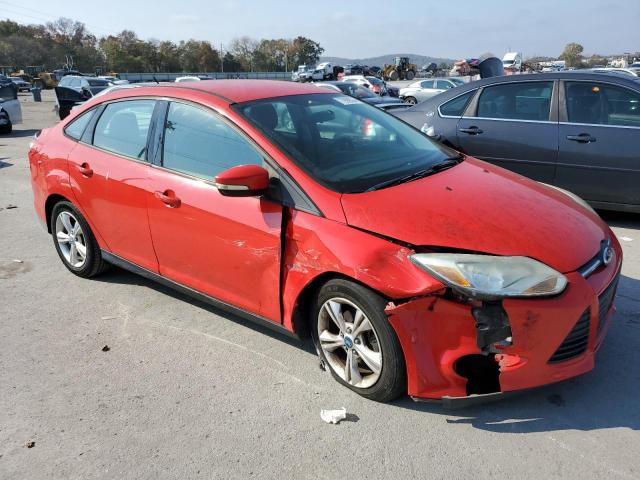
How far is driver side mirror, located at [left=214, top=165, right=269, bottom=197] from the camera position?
2814mm

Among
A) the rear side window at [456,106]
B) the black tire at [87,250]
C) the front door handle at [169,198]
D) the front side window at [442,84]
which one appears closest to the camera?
the front door handle at [169,198]

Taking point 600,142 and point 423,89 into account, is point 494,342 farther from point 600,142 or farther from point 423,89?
point 423,89

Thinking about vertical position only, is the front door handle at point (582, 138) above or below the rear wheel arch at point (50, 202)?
above

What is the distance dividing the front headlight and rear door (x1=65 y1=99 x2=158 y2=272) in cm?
214

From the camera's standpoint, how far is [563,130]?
559 cm

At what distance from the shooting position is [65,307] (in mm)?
4078

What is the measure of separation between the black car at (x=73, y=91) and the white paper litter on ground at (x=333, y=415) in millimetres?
20343


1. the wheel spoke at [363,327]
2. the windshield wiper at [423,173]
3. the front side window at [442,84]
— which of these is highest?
the front side window at [442,84]

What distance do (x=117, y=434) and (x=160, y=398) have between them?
33 centimetres

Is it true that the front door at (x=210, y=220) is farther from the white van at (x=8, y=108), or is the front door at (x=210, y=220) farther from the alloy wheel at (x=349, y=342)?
the white van at (x=8, y=108)

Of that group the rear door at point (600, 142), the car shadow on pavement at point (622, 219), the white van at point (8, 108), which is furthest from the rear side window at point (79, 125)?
the white van at point (8, 108)

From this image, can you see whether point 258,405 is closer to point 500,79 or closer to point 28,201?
point 500,79

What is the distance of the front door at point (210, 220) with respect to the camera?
3.00 metres

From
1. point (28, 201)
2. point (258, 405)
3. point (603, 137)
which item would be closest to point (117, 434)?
point (258, 405)
